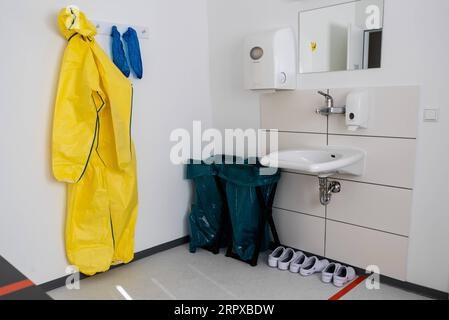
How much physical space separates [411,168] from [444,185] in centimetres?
18

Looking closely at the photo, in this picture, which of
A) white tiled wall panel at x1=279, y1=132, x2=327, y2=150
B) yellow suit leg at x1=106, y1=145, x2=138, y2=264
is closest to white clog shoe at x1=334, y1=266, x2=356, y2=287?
white tiled wall panel at x1=279, y1=132, x2=327, y2=150

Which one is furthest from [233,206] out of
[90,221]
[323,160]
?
[90,221]

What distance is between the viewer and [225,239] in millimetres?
2854

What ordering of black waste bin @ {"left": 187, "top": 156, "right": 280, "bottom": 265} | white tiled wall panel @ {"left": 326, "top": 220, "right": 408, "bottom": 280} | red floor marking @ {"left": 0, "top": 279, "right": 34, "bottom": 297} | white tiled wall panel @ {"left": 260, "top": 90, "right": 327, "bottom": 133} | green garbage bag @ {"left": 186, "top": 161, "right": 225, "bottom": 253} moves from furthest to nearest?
1. green garbage bag @ {"left": 186, "top": 161, "right": 225, "bottom": 253}
2. black waste bin @ {"left": 187, "top": 156, "right": 280, "bottom": 265}
3. white tiled wall panel @ {"left": 260, "top": 90, "right": 327, "bottom": 133}
4. white tiled wall panel @ {"left": 326, "top": 220, "right": 408, "bottom": 280}
5. red floor marking @ {"left": 0, "top": 279, "right": 34, "bottom": 297}

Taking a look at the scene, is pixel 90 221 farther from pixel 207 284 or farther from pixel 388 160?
pixel 388 160

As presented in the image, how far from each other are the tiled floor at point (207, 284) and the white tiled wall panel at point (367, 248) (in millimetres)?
138

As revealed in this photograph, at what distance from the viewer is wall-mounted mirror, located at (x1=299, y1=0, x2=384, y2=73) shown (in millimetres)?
2113

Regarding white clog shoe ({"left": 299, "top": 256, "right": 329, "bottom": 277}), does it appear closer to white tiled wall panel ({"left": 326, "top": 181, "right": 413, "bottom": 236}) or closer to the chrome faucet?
white tiled wall panel ({"left": 326, "top": 181, "right": 413, "bottom": 236})

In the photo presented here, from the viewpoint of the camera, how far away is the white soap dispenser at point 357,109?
6.94 feet

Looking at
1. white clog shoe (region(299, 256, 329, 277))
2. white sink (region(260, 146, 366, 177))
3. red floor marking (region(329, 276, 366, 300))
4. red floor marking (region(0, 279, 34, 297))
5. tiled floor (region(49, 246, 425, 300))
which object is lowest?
tiled floor (region(49, 246, 425, 300))

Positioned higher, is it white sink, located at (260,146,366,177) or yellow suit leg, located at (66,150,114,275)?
white sink, located at (260,146,366,177)

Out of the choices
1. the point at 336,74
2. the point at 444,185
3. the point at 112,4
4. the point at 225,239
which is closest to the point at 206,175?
the point at 225,239

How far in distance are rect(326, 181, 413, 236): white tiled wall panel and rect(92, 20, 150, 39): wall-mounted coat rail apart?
1675 millimetres

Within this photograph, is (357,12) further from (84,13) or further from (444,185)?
(84,13)
